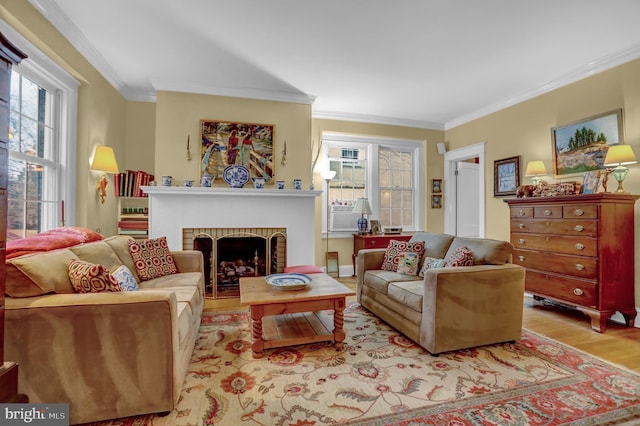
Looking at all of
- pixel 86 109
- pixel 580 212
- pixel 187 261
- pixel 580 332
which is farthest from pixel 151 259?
pixel 580 212

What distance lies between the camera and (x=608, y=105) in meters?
3.25

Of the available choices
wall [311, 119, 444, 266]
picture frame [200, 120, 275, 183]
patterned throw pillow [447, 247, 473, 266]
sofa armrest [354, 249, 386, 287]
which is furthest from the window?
patterned throw pillow [447, 247, 473, 266]

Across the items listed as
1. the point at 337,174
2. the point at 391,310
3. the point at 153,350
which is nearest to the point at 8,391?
the point at 153,350

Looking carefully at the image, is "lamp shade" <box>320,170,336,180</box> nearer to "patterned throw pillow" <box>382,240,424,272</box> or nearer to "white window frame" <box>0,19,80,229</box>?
"patterned throw pillow" <box>382,240,424,272</box>

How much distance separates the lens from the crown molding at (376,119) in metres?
5.06

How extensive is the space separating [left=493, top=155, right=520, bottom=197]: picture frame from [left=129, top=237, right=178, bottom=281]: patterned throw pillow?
171 inches

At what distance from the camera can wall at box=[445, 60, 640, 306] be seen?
306 centimetres

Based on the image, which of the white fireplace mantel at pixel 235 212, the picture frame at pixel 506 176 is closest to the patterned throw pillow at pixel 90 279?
the white fireplace mantel at pixel 235 212

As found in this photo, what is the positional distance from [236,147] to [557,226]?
382 centimetres

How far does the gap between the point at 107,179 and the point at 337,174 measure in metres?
3.25

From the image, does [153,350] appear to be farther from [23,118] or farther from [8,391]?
[23,118]

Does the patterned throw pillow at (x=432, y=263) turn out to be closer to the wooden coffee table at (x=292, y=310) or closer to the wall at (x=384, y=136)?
the wooden coffee table at (x=292, y=310)

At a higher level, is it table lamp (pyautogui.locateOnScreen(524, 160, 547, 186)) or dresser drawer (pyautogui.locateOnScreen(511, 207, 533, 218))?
table lamp (pyautogui.locateOnScreen(524, 160, 547, 186))

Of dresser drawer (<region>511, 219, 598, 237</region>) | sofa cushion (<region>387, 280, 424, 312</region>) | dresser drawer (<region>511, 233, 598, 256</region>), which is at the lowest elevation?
sofa cushion (<region>387, 280, 424, 312</region>)
